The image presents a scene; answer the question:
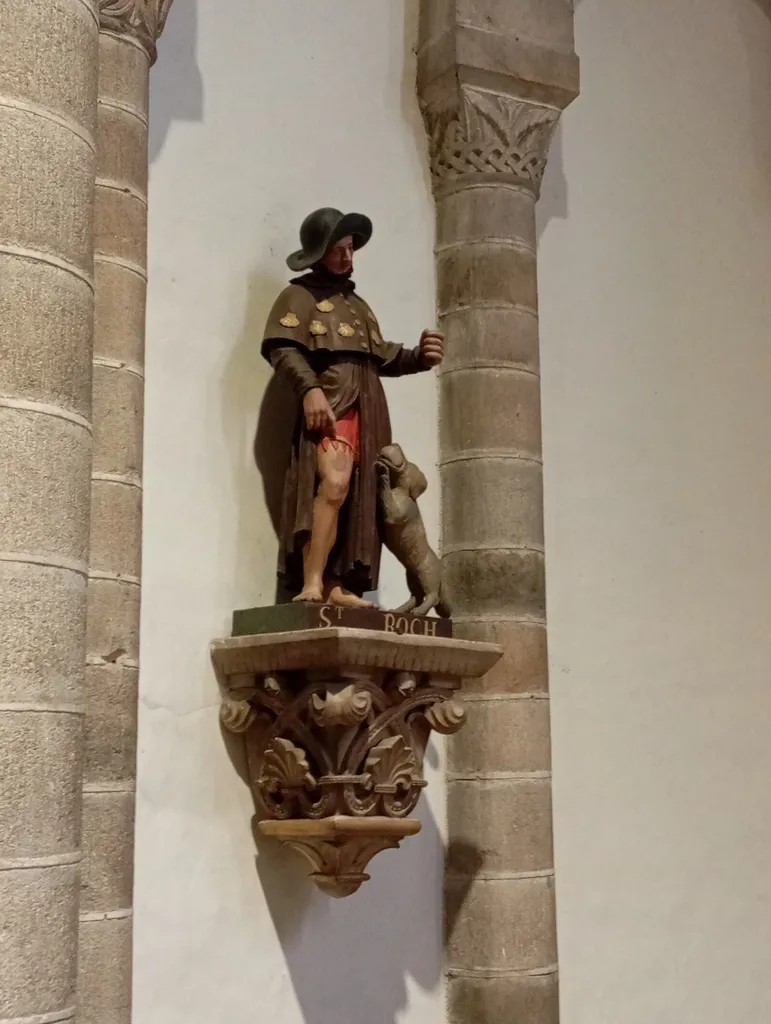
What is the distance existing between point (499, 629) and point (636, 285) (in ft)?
5.62

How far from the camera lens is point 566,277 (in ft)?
17.3

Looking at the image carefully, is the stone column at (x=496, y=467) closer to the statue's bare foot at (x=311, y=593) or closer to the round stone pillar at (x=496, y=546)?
the round stone pillar at (x=496, y=546)

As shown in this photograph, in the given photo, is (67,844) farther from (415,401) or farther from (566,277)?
(566,277)

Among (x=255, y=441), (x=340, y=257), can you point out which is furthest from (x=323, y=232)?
(x=255, y=441)

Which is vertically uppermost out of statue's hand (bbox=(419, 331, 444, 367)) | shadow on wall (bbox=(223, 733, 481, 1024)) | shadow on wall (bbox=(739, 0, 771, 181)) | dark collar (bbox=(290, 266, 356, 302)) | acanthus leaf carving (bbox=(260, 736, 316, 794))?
shadow on wall (bbox=(739, 0, 771, 181))

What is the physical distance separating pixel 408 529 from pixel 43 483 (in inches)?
59.4

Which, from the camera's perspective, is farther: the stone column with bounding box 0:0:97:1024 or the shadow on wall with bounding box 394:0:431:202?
the shadow on wall with bounding box 394:0:431:202

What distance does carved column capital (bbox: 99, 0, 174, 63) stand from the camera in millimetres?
3742

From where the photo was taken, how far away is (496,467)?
4.62m

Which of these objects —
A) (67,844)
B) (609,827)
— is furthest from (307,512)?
(609,827)

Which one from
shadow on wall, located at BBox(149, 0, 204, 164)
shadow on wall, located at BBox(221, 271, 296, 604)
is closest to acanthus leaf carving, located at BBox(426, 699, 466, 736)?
shadow on wall, located at BBox(221, 271, 296, 604)

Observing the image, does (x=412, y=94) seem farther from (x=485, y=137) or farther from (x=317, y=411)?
(x=317, y=411)

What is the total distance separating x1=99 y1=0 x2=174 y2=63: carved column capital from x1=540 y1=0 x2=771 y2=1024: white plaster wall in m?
1.83

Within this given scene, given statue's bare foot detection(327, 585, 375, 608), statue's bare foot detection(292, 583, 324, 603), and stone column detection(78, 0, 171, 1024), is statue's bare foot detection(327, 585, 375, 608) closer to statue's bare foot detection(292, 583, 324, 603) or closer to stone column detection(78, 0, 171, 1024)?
statue's bare foot detection(292, 583, 324, 603)
